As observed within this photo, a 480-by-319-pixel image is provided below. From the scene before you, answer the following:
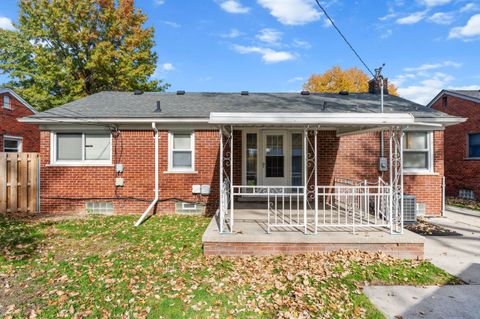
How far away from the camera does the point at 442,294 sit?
3877 mm

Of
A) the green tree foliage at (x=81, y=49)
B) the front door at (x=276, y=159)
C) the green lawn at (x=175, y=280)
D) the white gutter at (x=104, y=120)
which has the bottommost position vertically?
the green lawn at (x=175, y=280)

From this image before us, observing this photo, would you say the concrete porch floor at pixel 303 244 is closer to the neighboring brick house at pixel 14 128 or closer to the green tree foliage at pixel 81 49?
the neighboring brick house at pixel 14 128

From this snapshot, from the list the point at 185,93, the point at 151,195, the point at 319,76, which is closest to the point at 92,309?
the point at 151,195

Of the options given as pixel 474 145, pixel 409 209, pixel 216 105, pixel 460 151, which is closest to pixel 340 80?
pixel 460 151

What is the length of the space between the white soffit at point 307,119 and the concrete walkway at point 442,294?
281cm

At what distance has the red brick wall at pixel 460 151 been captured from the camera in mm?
12750

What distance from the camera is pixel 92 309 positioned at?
3.43 metres

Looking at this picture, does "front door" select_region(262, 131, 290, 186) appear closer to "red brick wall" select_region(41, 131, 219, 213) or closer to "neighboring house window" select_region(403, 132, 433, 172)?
"red brick wall" select_region(41, 131, 219, 213)

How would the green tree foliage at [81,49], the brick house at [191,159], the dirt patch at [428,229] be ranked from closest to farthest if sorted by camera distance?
the dirt patch at [428,229], the brick house at [191,159], the green tree foliage at [81,49]

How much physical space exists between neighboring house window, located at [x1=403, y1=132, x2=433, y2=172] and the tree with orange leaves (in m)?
20.8

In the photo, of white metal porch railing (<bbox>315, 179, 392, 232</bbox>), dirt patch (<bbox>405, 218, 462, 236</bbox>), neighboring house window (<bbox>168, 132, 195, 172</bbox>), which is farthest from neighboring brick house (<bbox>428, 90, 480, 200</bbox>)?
neighboring house window (<bbox>168, 132, 195, 172</bbox>)

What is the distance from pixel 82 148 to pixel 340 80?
27.0 metres

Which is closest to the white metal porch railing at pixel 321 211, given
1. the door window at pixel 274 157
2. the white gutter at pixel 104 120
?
the door window at pixel 274 157

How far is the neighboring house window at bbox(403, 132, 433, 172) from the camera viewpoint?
902 centimetres
